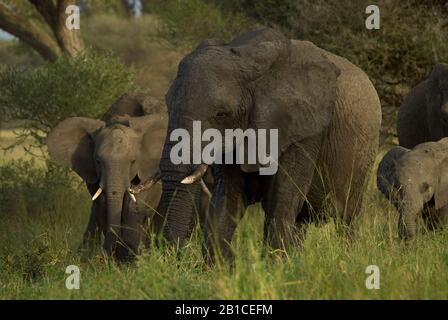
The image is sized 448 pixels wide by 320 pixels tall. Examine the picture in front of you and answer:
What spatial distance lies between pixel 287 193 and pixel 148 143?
3302mm

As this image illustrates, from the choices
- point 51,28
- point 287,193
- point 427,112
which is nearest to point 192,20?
point 51,28

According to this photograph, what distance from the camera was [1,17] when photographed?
17.0m

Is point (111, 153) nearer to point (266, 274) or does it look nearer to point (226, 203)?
point (226, 203)

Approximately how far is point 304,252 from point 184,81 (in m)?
1.29

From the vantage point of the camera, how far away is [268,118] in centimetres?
740

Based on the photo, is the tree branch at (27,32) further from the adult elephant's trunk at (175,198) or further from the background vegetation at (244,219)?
the adult elephant's trunk at (175,198)

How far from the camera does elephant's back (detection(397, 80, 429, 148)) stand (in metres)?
11.7

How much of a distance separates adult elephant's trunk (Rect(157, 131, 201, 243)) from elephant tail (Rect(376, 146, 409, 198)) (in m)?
2.14

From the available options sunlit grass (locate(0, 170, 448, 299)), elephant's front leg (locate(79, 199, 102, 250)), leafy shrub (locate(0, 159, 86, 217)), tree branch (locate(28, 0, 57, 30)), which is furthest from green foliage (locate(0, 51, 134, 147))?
sunlit grass (locate(0, 170, 448, 299))

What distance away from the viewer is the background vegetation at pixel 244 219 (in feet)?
19.6

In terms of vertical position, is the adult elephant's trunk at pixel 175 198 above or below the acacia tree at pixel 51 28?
below

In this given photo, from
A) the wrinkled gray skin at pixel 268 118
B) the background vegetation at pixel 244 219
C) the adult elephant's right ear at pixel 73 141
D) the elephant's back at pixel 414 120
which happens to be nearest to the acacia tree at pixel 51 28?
the background vegetation at pixel 244 219

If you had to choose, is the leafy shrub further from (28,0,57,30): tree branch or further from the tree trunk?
(28,0,57,30): tree branch

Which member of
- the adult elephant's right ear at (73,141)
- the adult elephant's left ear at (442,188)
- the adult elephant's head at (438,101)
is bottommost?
the adult elephant's left ear at (442,188)
